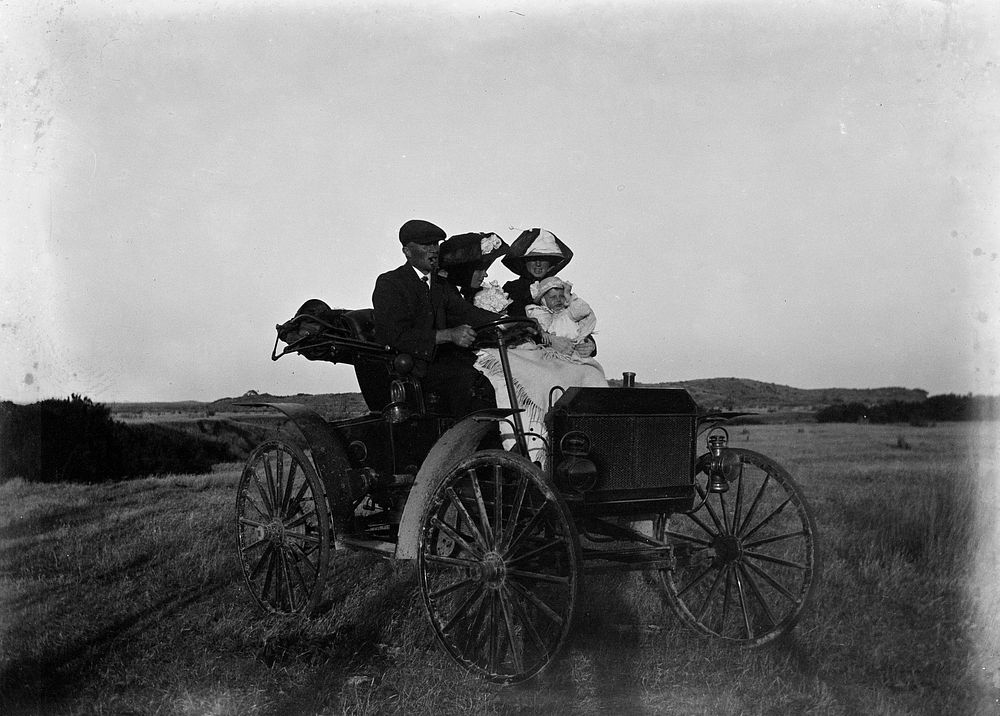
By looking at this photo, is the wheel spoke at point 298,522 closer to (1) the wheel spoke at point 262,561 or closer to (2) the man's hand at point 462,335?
(1) the wheel spoke at point 262,561

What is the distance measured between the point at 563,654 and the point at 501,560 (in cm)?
53

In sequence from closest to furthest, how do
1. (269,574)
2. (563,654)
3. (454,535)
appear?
(563,654) < (454,535) < (269,574)

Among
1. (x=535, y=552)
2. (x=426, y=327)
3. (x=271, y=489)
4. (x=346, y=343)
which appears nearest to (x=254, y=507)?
(x=271, y=489)

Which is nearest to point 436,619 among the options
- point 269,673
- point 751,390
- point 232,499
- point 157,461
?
point 269,673

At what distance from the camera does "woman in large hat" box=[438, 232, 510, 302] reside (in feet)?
18.5

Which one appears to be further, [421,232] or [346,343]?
[421,232]

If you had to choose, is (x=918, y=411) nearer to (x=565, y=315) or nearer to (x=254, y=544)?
(x=565, y=315)

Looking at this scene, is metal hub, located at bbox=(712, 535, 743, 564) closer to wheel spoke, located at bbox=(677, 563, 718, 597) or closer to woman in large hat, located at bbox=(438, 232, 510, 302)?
wheel spoke, located at bbox=(677, 563, 718, 597)

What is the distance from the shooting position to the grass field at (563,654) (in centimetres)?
391

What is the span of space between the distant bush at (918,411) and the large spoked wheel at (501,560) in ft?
7.43

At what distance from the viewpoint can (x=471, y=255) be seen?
5.68 meters

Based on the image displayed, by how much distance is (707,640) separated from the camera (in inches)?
181

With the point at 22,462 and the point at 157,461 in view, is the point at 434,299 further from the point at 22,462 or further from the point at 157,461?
the point at 157,461

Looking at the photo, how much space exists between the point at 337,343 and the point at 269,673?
193 centimetres
